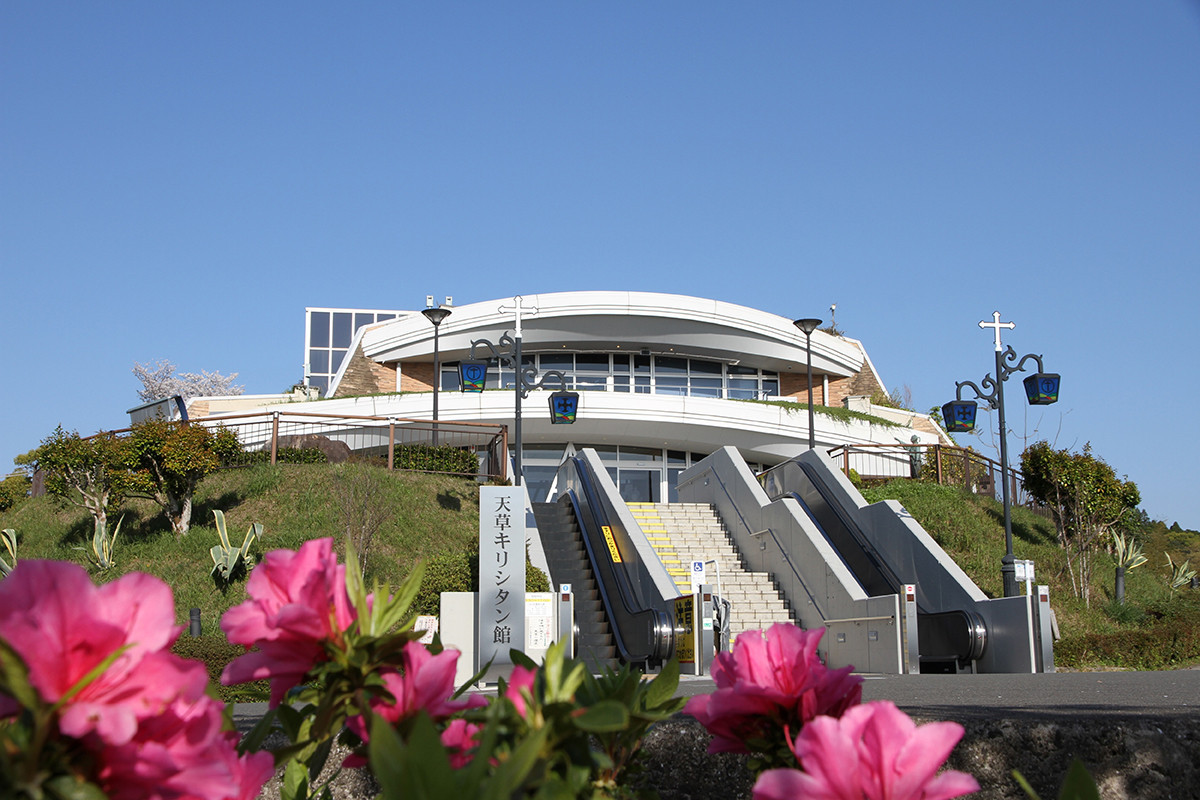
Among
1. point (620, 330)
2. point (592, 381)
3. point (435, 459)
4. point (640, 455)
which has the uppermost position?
point (620, 330)

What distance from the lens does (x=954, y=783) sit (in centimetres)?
88

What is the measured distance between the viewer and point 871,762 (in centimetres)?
91

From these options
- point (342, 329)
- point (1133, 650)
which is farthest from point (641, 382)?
point (342, 329)

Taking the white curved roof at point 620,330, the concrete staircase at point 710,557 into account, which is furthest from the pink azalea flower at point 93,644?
the white curved roof at point 620,330

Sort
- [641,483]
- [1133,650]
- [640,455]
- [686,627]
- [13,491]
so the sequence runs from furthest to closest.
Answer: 1. [640,455]
2. [641,483]
3. [13,491]
4. [1133,650]
5. [686,627]

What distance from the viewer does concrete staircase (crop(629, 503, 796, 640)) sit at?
58.0 feet

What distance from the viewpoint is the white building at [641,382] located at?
31000 millimetres

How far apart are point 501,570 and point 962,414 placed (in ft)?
41.6

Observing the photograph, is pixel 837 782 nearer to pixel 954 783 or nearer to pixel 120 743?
pixel 954 783

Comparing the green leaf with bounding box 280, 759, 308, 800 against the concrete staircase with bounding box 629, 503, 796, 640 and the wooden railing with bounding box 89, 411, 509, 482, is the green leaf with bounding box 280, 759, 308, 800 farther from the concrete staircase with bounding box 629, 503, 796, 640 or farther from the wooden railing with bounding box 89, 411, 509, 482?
the wooden railing with bounding box 89, 411, 509, 482

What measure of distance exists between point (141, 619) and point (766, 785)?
22.4 inches

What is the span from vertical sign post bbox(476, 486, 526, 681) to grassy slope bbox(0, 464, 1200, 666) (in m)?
3.73

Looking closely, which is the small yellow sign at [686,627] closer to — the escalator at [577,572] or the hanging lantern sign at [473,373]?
the escalator at [577,572]

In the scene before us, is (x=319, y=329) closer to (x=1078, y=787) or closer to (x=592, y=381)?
A: (x=592, y=381)
